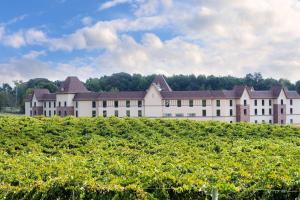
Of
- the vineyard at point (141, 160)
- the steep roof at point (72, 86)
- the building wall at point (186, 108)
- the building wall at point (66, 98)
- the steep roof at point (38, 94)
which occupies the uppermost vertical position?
the steep roof at point (72, 86)

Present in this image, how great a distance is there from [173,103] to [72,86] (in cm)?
1327

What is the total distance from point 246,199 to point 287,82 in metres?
82.6

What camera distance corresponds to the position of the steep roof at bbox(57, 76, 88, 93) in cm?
4969

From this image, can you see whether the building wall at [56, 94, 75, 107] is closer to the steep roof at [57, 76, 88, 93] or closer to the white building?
the white building

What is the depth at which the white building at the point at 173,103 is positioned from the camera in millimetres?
47188

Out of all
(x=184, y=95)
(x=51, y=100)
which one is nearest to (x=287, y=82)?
(x=184, y=95)

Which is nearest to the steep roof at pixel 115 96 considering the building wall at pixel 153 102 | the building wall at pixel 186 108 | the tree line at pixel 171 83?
the building wall at pixel 186 108

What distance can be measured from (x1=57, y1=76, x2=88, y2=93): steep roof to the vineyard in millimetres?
31109

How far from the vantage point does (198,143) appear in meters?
14.0

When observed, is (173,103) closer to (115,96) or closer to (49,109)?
(115,96)

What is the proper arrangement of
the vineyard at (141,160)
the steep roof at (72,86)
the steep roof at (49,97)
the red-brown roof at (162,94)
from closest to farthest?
the vineyard at (141,160) → the red-brown roof at (162,94) → the steep roof at (72,86) → the steep roof at (49,97)

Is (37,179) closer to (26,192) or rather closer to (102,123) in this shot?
(26,192)

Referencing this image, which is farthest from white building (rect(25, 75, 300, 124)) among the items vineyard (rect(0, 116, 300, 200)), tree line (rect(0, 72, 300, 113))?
vineyard (rect(0, 116, 300, 200))

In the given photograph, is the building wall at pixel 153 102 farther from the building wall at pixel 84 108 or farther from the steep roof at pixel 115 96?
the building wall at pixel 84 108
